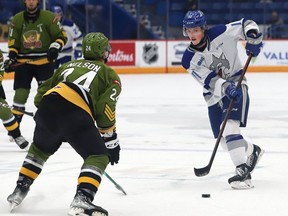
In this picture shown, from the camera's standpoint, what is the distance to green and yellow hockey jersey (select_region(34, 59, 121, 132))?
3.57 meters

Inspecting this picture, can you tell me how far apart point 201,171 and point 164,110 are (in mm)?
4299

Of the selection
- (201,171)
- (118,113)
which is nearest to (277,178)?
(201,171)

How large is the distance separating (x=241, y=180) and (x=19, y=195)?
1.27m

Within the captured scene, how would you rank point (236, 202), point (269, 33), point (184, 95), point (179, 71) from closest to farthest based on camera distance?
point (236, 202)
point (184, 95)
point (179, 71)
point (269, 33)

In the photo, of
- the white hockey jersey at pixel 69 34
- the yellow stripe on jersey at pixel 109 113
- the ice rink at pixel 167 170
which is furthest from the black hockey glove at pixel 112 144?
the white hockey jersey at pixel 69 34

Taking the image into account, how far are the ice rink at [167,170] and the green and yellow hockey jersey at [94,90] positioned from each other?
472 mm

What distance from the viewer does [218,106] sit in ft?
15.2

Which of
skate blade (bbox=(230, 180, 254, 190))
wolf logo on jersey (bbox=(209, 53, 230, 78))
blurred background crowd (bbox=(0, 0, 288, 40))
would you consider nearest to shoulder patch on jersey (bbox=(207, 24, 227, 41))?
wolf logo on jersey (bbox=(209, 53, 230, 78))

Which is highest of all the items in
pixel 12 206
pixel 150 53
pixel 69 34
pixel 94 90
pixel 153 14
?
pixel 94 90

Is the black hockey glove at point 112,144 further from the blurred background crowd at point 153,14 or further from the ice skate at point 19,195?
the blurred background crowd at point 153,14

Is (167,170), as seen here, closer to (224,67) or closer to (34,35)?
(224,67)

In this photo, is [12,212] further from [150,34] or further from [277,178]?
[150,34]

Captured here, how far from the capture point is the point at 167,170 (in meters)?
5.00

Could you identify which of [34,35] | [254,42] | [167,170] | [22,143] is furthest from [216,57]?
[34,35]
